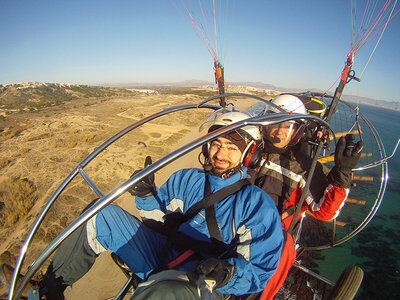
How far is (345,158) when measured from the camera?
2385 mm

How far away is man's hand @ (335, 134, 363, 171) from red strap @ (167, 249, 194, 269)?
2.12 m

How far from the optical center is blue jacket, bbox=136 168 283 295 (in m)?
1.65

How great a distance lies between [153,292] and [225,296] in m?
0.97

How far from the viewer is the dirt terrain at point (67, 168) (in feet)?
15.0

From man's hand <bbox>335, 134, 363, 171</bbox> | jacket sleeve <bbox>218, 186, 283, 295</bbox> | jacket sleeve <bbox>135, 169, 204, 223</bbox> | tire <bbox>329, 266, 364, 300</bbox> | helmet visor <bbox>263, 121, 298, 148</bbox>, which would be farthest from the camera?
helmet visor <bbox>263, 121, 298, 148</bbox>

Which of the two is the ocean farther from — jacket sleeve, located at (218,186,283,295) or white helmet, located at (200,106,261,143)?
white helmet, located at (200,106,261,143)

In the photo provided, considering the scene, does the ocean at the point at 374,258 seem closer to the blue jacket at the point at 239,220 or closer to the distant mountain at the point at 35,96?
the blue jacket at the point at 239,220

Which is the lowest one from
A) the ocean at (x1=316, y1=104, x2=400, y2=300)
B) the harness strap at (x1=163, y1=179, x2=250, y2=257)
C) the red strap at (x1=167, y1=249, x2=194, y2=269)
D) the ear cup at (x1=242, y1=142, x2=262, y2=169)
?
the ocean at (x1=316, y1=104, x2=400, y2=300)

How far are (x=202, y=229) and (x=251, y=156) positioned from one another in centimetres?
103

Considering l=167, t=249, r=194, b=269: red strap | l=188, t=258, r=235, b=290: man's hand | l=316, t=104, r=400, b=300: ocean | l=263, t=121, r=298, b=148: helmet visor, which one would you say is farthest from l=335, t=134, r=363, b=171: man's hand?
l=316, t=104, r=400, b=300: ocean

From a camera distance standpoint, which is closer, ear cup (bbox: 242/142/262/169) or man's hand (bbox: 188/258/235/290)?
man's hand (bbox: 188/258/235/290)

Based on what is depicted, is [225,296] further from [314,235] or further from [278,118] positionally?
[314,235]

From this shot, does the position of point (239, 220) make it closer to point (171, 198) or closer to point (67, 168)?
point (171, 198)

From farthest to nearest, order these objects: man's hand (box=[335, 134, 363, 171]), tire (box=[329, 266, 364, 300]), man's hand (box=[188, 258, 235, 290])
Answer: tire (box=[329, 266, 364, 300]) → man's hand (box=[335, 134, 363, 171]) → man's hand (box=[188, 258, 235, 290])
